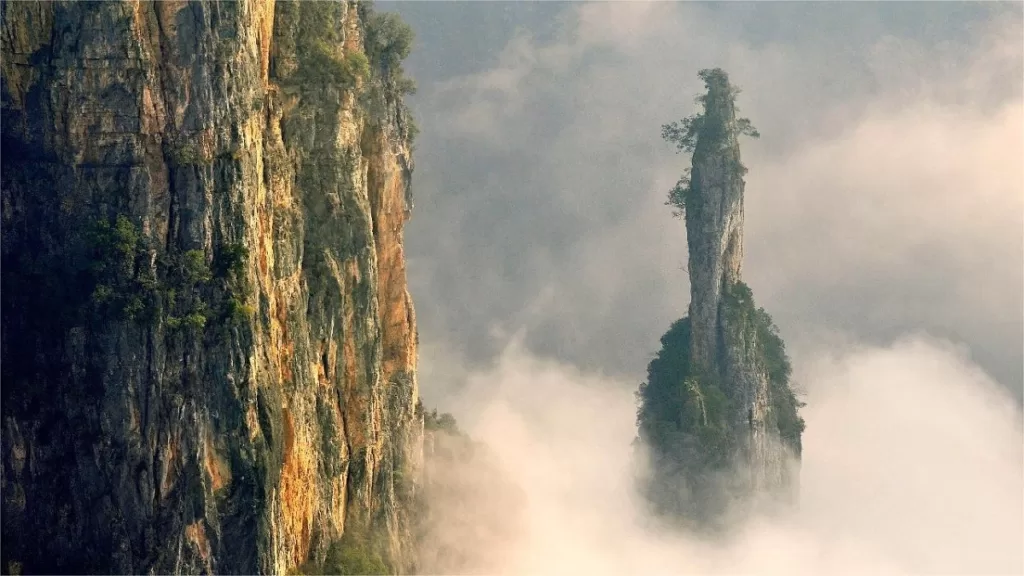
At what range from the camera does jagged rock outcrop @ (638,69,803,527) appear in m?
92.2

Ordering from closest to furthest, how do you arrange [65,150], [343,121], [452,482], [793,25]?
[65,150] < [343,121] < [452,482] < [793,25]

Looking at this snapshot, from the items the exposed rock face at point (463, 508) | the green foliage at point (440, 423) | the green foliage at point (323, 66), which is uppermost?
the green foliage at point (323, 66)

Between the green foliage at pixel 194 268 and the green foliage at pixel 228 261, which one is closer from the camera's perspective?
the green foliage at pixel 194 268

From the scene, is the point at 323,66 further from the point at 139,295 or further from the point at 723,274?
the point at 723,274

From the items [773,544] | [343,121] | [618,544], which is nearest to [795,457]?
[773,544]

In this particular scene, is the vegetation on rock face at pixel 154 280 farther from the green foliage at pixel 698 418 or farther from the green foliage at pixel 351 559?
the green foliage at pixel 698 418

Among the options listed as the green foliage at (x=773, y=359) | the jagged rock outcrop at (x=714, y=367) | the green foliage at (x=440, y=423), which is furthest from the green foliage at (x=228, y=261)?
the green foliage at (x=773, y=359)

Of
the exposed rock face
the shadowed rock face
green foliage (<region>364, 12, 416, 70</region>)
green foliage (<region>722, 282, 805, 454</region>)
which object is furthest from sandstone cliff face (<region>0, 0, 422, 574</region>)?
green foliage (<region>722, 282, 805, 454</region>)

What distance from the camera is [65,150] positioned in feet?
153

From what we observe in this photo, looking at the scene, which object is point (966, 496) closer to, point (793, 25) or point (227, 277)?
point (793, 25)

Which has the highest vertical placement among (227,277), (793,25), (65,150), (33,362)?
(793,25)

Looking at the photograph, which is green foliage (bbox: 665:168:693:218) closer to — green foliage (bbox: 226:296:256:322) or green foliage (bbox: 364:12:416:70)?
green foliage (bbox: 364:12:416:70)

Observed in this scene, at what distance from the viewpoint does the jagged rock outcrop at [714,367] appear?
303ft

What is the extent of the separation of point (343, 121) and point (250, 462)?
1613 centimetres
